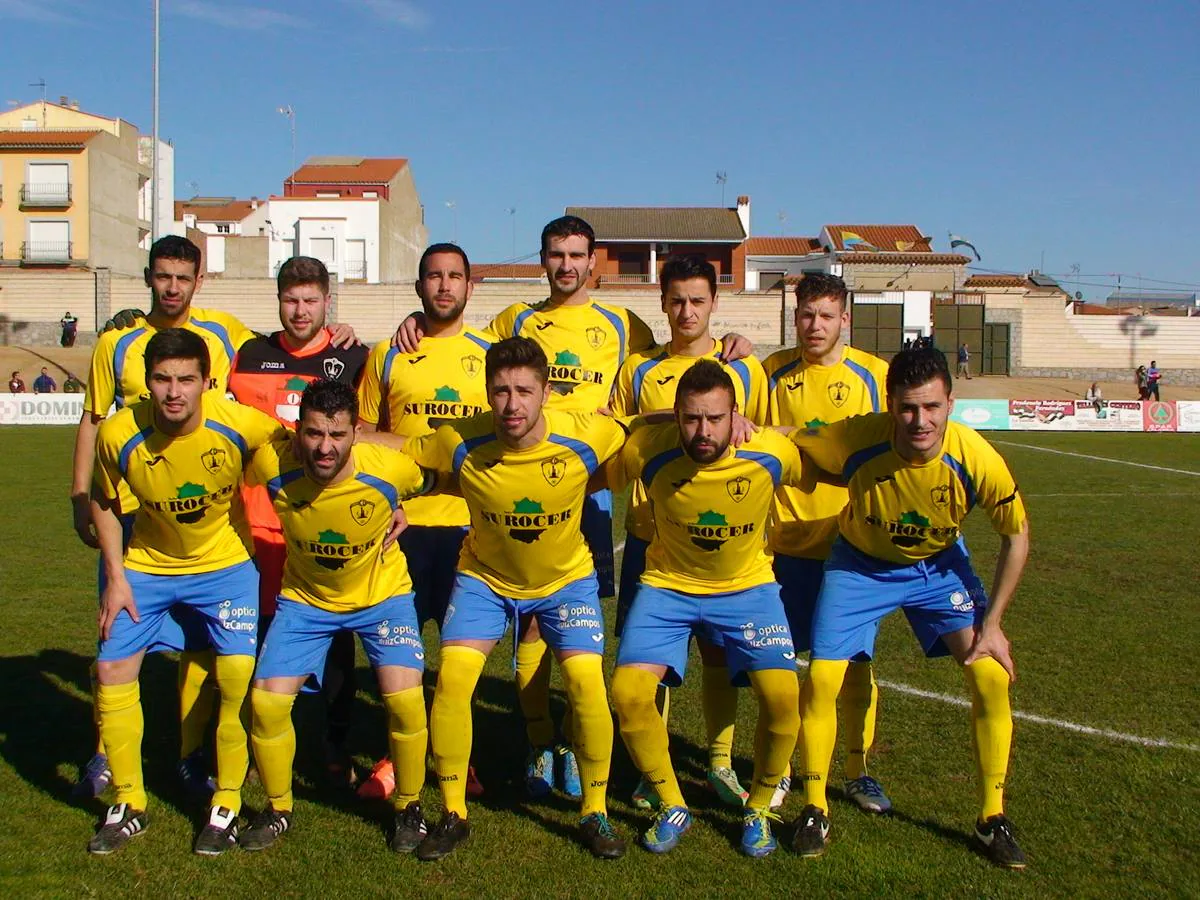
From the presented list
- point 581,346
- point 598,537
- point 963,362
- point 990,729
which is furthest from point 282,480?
point 963,362

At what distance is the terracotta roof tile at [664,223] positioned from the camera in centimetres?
5372

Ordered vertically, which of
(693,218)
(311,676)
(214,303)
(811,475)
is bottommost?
(311,676)

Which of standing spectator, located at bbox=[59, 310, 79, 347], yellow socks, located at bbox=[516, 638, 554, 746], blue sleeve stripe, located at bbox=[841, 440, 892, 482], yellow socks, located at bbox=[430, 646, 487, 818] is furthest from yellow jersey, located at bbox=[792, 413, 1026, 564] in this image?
standing spectator, located at bbox=[59, 310, 79, 347]

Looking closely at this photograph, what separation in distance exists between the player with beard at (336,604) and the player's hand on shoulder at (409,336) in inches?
26.0

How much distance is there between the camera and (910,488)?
4.28 metres

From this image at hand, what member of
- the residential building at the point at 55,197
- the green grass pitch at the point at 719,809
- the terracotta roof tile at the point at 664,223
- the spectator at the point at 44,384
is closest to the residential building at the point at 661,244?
the terracotta roof tile at the point at 664,223

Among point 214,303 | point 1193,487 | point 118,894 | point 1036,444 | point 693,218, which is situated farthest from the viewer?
point 693,218

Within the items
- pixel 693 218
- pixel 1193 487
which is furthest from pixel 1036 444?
pixel 693 218

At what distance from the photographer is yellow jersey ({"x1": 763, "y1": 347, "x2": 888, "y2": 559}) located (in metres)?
4.86

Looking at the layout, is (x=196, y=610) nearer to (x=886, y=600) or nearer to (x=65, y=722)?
(x=65, y=722)

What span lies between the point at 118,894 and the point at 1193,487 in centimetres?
1573

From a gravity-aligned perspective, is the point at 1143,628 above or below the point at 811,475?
below

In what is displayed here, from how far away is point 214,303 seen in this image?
125ft

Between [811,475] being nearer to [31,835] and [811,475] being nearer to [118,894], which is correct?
[118,894]
